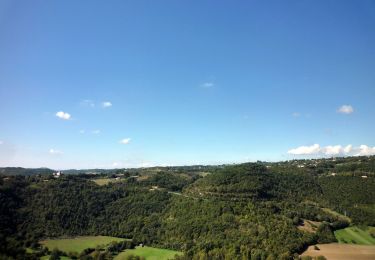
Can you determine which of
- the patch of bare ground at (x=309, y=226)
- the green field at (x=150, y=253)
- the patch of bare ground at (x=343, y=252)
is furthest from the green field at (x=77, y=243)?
the patch of bare ground at (x=343, y=252)

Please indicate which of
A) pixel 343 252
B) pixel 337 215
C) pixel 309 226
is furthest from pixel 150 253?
pixel 337 215

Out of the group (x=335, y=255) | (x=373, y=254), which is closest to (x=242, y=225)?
(x=335, y=255)

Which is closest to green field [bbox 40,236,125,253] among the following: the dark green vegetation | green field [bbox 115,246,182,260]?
the dark green vegetation

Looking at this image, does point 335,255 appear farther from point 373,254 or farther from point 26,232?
point 26,232

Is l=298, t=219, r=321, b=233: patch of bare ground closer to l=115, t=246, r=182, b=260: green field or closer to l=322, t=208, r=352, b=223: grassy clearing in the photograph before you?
l=322, t=208, r=352, b=223: grassy clearing

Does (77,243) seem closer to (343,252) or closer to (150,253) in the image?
(150,253)
